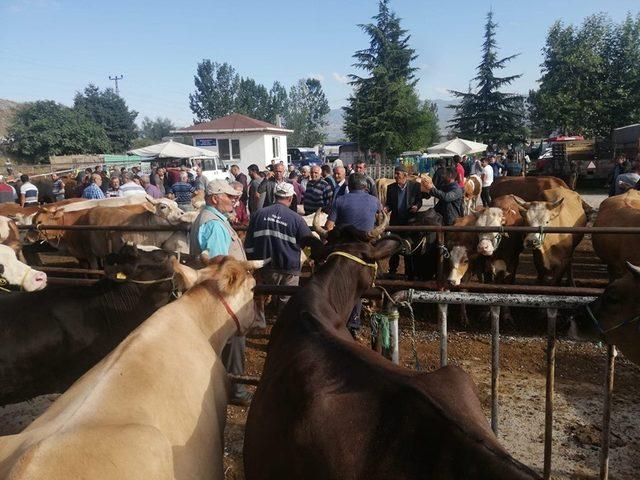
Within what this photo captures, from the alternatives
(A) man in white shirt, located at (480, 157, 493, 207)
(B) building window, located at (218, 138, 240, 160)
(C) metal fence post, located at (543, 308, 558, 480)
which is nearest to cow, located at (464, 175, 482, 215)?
(A) man in white shirt, located at (480, 157, 493, 207)

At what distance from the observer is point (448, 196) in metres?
7.78

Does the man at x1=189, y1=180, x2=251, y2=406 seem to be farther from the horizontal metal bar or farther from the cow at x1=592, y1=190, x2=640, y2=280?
the cow at x1=592, y1=190, x2=640, y2=280

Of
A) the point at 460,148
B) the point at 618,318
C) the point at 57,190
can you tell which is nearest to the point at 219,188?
the point at 618,318

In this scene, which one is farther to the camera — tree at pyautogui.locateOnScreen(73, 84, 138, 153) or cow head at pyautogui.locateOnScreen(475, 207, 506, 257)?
tree at pyautogui.locateOnScreen(73, 84, 138, 153)

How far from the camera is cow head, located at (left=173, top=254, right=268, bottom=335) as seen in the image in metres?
2.90

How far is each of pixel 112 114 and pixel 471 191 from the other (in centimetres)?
6770

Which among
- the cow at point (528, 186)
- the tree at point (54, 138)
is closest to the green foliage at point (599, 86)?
the cow at point (528, 186)

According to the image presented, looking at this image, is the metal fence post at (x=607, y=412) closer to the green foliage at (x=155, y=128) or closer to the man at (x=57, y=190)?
the man at (x=57, y=190)

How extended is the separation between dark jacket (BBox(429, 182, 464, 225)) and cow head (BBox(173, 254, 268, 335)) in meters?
5.32

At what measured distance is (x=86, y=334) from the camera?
3.94 metres

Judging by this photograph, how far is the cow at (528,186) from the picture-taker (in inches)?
453

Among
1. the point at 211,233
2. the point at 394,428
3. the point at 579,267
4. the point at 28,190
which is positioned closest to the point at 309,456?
the point at 394,428

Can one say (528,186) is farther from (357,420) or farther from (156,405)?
(156,405)

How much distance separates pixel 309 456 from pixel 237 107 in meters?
107
